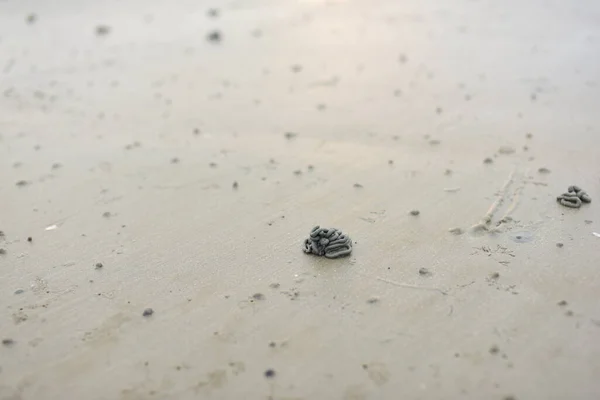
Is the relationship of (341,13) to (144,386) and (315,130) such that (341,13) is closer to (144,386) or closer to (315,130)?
(315,130)

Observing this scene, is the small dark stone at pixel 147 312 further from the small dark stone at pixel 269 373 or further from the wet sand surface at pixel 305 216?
the small dark stone at pixel 269 373

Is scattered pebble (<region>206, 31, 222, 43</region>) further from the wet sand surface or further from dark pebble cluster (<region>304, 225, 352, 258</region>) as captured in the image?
dark pebble cluster (<region>304, 225, 352, 258</region>)

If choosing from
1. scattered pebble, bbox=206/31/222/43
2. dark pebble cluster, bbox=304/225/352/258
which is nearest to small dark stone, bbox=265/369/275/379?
dark pebble cluster, bbox=304/225/352/258

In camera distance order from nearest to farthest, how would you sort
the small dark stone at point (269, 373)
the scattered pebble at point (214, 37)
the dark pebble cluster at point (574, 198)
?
the small dark stone at point (269, 373) < the dark pebble cluster at point (574, 198) < the scattered pebble at point (214, 37)

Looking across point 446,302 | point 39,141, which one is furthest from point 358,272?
point 39,141

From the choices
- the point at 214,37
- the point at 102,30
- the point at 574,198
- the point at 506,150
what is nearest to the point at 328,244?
the point at 574,198

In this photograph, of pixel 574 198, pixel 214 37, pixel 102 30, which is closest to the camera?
pixel 574 198

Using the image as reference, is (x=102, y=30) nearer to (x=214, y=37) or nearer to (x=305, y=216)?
(x=214, y=37)

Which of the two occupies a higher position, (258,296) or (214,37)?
(214,37)

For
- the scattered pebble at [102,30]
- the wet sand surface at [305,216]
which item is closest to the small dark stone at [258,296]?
the wet sand surface at [305,216]
